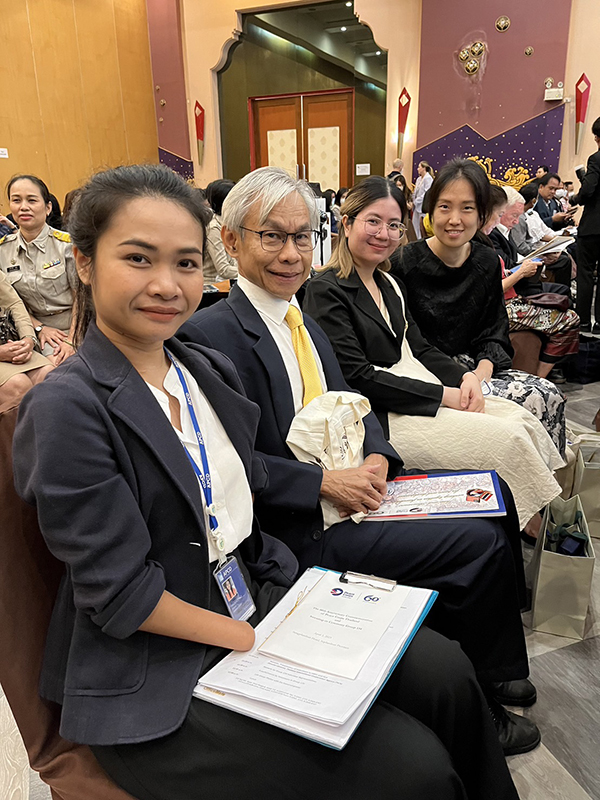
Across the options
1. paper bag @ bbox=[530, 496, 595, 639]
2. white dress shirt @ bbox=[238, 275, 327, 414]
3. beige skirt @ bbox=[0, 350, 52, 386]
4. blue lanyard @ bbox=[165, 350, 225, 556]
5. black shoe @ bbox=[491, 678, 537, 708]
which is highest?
white dress shirt @ bbox=[238, 275, 327, 414]

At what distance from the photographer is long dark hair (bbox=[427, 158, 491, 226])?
7.45 ft

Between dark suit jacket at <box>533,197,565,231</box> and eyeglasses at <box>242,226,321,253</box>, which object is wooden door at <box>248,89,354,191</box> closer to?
dark suit jacket at <box>533,197,565,231</box>

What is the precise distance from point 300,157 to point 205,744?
11201 mm

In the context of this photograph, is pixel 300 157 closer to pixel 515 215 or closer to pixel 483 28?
pixel 483 28

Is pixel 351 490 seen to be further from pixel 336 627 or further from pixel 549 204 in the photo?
pixel 549 204

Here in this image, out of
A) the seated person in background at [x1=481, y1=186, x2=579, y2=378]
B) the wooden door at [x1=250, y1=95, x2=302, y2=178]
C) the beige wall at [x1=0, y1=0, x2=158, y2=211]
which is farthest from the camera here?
the wooden door at [x1=250, y1=95, x2=302, y2=178]

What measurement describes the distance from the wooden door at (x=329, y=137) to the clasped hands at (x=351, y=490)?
9752 millimetres

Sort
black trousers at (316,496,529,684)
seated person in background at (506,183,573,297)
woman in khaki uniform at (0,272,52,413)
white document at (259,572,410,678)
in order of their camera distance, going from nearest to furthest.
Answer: white document at (259,572,410,678)
black trousers at (316,496,529,684)
woman in khaki uniform at (0,272,52,413)
seated person in background at (506,183,573,297)

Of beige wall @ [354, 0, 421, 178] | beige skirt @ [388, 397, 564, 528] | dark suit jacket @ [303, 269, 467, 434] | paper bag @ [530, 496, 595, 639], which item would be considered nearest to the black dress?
dark suit jacket @ [303, 269, 467, 434]

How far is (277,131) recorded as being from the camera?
424 inches

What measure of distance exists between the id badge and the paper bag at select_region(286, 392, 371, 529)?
41 cm

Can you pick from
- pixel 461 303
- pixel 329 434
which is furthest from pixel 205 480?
pixel 461 303

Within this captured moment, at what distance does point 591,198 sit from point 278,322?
4971 millimetres

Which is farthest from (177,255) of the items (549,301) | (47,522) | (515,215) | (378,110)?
(378,110)
